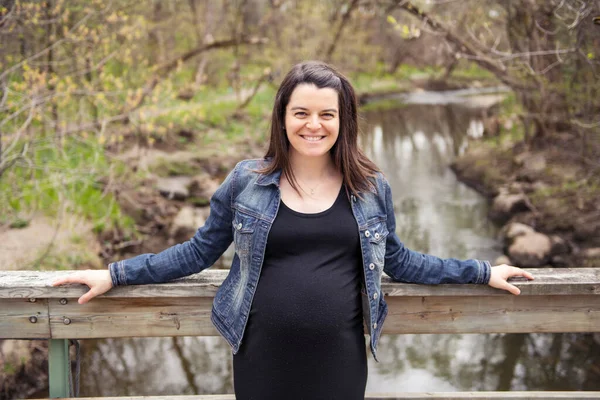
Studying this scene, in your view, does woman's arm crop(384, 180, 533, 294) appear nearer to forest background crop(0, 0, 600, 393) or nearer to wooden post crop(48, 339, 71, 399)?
wooden post crop(48, 339, 71, 399)

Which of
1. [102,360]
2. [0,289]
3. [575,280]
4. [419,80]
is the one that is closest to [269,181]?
[0,289]

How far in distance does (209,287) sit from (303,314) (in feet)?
1.22

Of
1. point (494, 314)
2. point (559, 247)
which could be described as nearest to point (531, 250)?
point (559, 247)

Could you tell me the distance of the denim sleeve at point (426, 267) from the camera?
2082 mm

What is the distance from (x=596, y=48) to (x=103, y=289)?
19.5 ft

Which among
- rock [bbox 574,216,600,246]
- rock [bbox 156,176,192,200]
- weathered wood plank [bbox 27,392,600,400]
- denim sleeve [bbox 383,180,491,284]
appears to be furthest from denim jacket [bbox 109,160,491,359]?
rock [bbox 156,176,192,200]

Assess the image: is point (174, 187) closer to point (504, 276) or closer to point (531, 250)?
point (531, 250)

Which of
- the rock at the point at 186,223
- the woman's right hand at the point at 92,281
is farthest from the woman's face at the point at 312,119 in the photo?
the rock at the point at 186,223

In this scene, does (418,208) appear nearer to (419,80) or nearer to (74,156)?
(74,156)

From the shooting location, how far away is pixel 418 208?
11.5m

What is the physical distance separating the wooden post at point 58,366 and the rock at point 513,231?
26.3 feet

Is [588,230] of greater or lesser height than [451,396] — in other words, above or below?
below

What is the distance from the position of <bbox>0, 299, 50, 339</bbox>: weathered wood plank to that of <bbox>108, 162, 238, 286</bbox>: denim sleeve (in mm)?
323

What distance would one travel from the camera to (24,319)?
2.12 meters
